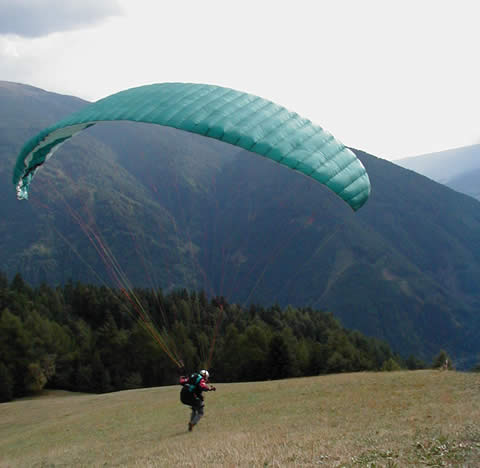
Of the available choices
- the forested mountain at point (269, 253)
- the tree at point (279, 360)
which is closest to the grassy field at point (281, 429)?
the tree at point (279, 360)

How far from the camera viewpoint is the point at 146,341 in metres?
49.5

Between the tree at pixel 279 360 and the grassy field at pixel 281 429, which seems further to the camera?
the tree at pixel 279 360

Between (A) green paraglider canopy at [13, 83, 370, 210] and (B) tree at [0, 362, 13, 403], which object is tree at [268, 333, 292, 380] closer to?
(B) tree at [0, 362, 13, 403]

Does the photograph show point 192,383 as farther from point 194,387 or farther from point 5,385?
point 5,385

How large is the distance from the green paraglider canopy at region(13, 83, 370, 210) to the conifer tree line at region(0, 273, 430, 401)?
2661 cm

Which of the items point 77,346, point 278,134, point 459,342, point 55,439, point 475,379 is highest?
point 278,134

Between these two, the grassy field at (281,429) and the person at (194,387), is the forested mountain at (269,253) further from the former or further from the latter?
the person at (194,387)

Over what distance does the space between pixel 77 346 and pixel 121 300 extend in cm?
1118

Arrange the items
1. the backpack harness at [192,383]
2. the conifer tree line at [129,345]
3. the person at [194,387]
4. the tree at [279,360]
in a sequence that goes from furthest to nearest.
→ the conifer tree line at [129,345] < the tree at [279,360] < the backpack harness at [192,383] < the person at [194,387]

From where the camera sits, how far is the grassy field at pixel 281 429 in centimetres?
691

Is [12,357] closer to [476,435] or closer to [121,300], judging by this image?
[121,300]

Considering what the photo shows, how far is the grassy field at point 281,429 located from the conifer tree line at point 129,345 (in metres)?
18.1

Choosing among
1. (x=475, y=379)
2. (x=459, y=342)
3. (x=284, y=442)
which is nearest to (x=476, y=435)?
(x=284, y=442)

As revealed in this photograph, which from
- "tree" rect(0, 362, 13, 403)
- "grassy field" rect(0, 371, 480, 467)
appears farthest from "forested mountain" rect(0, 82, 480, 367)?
"grassy field" rect(0, 371, 480, 467)
